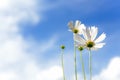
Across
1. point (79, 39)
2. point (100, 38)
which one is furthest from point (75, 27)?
point (79, 39)

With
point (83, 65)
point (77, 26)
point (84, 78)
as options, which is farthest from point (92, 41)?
point (77, 26)

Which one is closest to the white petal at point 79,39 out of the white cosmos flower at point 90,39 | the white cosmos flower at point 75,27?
the white cosmos flower at point 90,39

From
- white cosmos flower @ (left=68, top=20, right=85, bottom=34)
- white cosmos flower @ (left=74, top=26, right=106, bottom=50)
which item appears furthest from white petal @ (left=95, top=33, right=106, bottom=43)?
white cosmos flower @ (left=68, top=20, right=85, bottom=34)

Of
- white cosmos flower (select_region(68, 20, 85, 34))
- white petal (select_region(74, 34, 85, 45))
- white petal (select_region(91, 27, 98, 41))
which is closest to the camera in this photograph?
white petal (select_region(74, 34, 85, 45))

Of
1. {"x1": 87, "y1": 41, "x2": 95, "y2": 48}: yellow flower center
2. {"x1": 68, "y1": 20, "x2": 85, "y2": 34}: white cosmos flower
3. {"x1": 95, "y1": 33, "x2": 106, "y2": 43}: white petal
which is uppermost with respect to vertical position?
{"x1": 68, "y1": 20, "x2": 85, "y2": 34}: white cosmos flower

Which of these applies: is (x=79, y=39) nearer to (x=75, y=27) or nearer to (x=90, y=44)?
(x=90, y=44)

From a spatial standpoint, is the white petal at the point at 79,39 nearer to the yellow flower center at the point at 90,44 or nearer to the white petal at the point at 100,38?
the yellow flower center at the point at 90,44

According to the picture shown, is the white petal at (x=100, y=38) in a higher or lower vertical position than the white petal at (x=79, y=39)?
higher

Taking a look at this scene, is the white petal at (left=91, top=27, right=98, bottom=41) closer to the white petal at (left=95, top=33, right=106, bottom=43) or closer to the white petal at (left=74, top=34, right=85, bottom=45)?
the white petal at (left=95, top=33, right=106, bottom=43)
